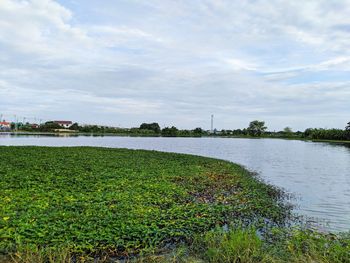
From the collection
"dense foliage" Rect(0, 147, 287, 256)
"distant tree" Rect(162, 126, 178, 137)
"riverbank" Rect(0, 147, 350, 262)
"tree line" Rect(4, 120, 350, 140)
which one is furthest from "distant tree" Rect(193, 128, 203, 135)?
"riverbank" Rect(0, 147, 350, 262)

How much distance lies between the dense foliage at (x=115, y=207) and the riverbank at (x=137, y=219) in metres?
0.02

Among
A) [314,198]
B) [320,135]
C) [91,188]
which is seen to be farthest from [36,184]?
[320,135]

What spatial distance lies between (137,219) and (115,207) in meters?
1.26

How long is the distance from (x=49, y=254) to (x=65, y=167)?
37.9ft

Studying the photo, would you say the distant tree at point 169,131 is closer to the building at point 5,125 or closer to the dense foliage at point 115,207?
the building at point 5,125

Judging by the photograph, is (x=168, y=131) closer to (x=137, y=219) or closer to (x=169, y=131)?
(x=169, y=131)

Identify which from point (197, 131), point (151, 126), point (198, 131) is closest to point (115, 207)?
point (151, 126)

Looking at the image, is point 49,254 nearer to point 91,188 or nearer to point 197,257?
point 197,257

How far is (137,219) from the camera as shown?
25.2 feet

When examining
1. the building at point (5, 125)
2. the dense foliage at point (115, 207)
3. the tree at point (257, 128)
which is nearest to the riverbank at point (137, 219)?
the dense foliage at point (115, 207)

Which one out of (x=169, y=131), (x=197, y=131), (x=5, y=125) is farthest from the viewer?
(x=197, y=131)

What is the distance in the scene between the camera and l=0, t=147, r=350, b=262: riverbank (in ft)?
19.1

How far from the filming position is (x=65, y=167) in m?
16.1

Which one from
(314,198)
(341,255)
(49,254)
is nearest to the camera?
(49,254)
